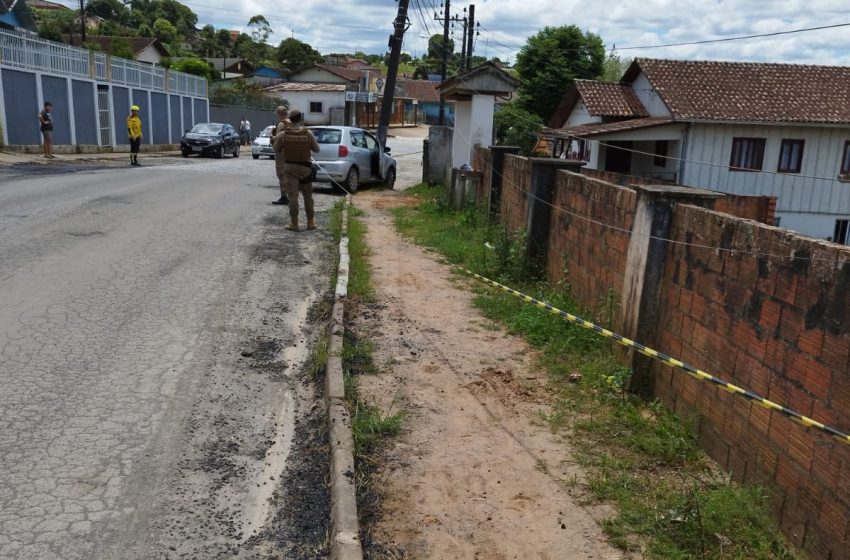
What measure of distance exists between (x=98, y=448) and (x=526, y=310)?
14.7ft

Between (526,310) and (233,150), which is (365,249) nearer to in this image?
(526,310)

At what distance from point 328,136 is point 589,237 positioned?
459 inches

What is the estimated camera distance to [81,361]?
19.4 ft

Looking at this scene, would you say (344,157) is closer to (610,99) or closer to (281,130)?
(281,130)

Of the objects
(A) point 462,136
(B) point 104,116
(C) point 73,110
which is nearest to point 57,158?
(C) point 73,110

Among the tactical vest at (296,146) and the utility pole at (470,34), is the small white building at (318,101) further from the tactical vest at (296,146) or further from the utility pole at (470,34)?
the tactical vest at (296,146)

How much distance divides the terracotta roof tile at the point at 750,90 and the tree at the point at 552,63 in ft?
43.5

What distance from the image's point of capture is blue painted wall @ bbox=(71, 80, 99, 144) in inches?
1088

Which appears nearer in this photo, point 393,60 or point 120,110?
point 393,60

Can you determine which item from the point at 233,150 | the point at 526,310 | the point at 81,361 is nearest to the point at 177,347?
the point at 81,361

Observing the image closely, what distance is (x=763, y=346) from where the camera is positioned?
4.34 meters

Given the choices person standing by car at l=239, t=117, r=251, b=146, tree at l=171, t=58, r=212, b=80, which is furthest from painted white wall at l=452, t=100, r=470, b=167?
tree at l=171, t=58, r=212, b=80

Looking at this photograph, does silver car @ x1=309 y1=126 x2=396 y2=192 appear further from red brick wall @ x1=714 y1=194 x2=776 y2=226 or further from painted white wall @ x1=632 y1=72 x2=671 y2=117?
painted white wall @ x1=632 y1=72 x2=671 y2=117

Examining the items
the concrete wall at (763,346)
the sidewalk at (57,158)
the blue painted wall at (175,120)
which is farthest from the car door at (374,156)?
the blue painted wall at (175,120)
